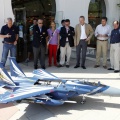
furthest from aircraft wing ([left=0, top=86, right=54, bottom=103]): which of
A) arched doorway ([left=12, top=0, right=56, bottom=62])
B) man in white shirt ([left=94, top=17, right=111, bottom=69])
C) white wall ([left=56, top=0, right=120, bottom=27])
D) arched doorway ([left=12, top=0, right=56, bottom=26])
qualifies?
white wall ([left=56, top=0, right=120, bottom=27])

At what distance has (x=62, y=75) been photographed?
24.8 feet

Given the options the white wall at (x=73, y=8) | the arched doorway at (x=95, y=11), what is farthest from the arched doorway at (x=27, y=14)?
the arched doorway at (x=95, y=11)

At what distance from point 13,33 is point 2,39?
0.86m

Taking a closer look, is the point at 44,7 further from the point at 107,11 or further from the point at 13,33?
the point at 13,33

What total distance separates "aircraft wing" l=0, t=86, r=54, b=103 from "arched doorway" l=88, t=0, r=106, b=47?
7251 millimetres

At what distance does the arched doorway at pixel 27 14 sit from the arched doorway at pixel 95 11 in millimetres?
2119

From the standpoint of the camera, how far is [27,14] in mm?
10828

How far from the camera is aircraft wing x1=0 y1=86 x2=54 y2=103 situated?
14.5ft

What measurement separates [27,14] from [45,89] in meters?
6.82

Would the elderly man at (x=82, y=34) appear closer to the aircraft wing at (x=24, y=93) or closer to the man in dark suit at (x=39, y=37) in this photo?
the man in dark suit at (x=39, y=37)

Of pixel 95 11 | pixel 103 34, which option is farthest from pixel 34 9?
pixel 103 34

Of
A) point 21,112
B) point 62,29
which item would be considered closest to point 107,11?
point 62,29

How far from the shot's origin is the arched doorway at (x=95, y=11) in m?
11.7

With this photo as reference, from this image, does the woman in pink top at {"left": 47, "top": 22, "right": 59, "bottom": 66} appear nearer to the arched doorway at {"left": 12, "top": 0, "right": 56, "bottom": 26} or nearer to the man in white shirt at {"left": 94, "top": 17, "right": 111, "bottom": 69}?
the man in white shirt at {"left": 94, "top": 17, "right": 111, "bottom": 69}
